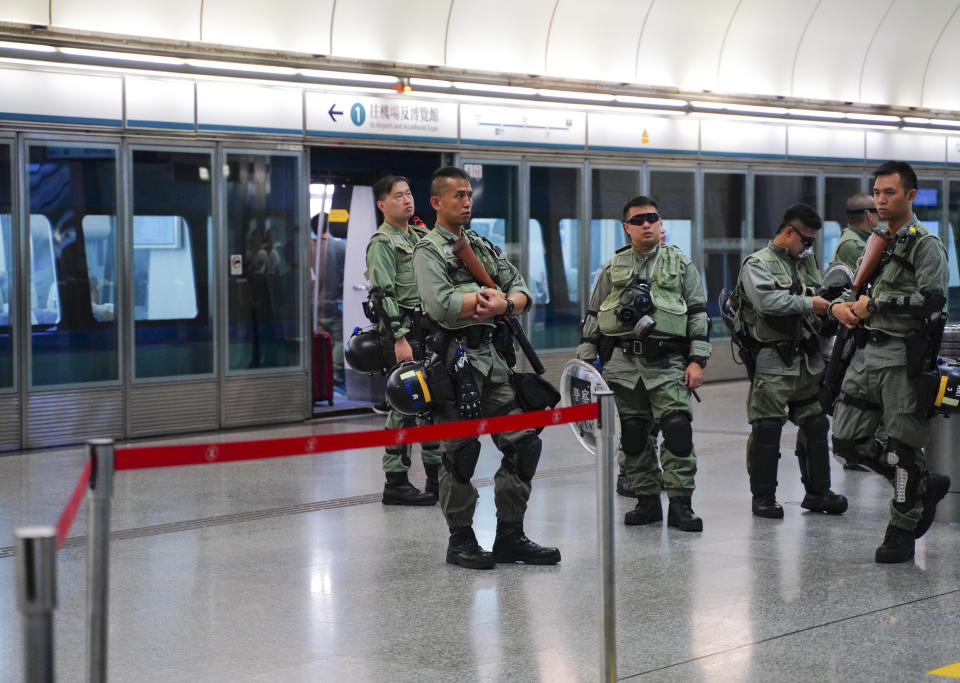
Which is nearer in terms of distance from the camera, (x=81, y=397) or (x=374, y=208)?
(x=81, y=397)

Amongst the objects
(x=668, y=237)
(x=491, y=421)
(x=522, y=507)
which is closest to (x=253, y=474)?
(x=522, y=507)

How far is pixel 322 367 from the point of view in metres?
12.7

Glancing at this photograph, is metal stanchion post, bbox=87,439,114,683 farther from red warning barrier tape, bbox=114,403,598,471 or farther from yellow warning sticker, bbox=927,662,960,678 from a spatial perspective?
yellow warning sticker, bbox=927,662,960,678

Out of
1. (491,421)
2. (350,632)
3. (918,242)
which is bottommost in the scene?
(350,632)

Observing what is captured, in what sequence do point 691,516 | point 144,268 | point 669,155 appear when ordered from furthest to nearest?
point 669,155 < point 144,268 < point 691,516

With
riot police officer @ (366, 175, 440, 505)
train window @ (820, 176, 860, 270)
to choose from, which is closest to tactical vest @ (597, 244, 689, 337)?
riot police officer @ (366, 175, 440, 505)

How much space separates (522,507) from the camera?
20.3 feet

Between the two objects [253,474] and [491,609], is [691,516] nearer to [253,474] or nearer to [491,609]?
[491,609]

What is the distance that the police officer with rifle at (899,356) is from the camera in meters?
5.97

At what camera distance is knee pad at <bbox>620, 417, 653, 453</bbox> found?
281 inches

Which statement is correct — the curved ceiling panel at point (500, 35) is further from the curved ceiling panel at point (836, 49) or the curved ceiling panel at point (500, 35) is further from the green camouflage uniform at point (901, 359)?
the green camouflage uniform at point (901, 359)

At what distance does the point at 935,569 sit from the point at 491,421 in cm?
257

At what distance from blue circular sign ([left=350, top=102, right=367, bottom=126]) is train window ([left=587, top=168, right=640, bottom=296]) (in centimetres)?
326

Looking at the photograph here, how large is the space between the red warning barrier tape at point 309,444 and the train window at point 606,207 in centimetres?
980
